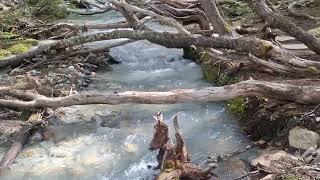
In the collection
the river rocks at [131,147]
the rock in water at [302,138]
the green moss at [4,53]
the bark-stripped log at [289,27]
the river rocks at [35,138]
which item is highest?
the bark-stripped log at [289,27]

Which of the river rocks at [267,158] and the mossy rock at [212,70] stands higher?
the river rocks at [267,158]

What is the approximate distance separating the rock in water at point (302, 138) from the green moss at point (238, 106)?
61.1 inches

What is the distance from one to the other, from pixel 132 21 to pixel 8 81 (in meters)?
3.16

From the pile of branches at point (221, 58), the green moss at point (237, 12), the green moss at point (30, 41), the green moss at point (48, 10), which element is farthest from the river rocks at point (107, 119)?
the green moss at point (48, 10)

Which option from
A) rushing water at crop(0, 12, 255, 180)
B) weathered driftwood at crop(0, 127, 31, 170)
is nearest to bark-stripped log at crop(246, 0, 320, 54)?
rushing water at crop(0, 12, 255, 180)

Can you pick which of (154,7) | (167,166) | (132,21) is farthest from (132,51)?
(167,166)

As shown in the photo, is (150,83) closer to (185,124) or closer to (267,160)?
(185,124)

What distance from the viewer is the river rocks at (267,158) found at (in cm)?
568

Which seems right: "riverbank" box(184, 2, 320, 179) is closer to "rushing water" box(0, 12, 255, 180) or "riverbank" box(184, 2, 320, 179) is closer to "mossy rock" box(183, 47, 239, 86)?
"mossy rock" box(183, 47, 239, 86)

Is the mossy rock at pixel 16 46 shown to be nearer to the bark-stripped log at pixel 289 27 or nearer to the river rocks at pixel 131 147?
the river rocks at pixel 131 147

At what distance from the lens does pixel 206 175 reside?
5645 millimetres

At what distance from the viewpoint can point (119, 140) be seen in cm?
738

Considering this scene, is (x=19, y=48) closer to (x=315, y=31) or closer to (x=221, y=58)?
(x=221, y=58)

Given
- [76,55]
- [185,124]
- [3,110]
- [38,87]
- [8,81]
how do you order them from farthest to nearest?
[76,55] < [8,81] < [38,87] < [3,110] < [185,124]
